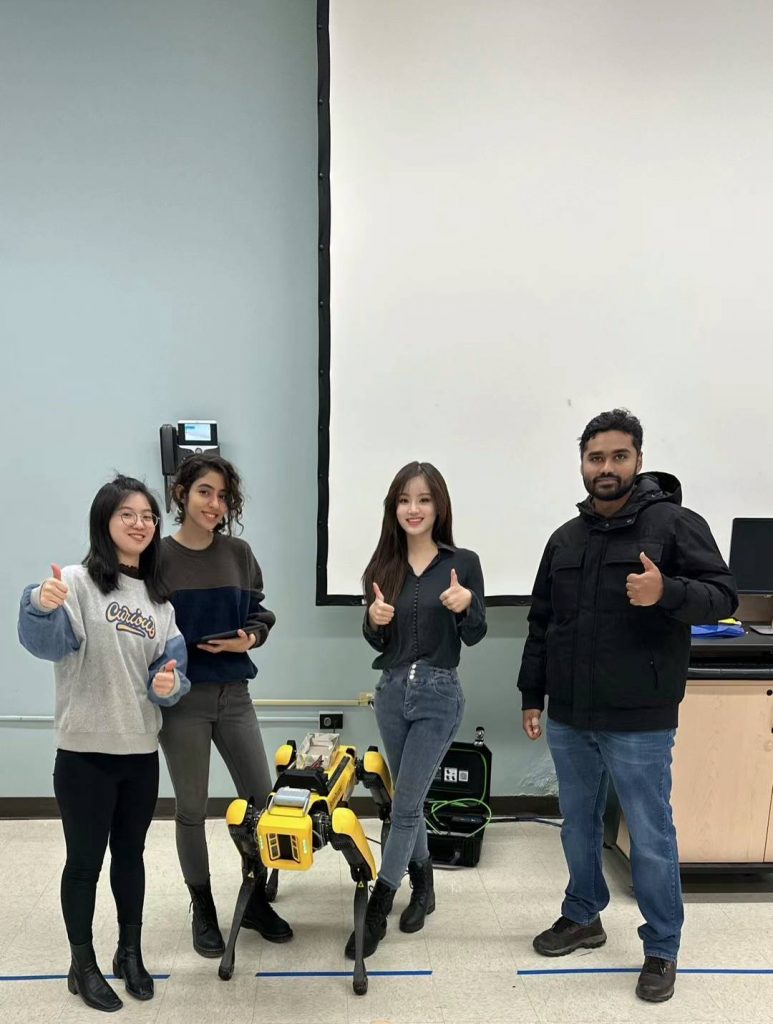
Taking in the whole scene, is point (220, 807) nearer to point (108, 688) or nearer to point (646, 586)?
point (108, 688)

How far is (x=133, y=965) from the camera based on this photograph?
1.92 m

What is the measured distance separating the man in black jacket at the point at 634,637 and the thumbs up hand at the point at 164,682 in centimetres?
105

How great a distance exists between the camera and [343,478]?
2699 millimetres

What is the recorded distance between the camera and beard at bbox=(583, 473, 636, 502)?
6.17 feet

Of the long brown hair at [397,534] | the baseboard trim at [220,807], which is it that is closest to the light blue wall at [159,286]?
the baseboard trim at [220,807]

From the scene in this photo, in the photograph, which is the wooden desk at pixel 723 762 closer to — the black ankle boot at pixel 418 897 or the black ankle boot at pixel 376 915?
the black ankle boot at pixel 418 897

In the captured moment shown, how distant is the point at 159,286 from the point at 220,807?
6.90ft

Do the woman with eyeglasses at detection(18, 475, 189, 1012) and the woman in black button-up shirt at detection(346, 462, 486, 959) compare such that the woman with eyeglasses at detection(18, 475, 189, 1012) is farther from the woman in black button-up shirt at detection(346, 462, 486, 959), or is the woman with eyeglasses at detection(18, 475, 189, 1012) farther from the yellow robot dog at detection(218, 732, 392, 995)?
the woman in black button-up shirt at detection(346, 462, 486, 959)

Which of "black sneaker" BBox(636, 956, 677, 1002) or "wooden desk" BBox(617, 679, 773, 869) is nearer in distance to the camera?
"black sneaker" BBox(636, 956, 677, 1002)

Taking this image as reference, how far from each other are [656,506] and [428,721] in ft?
2.86

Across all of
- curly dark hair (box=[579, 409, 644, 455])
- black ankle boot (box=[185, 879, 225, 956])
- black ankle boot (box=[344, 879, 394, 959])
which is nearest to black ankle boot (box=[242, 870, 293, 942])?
black ankle boot (box=[185, 879, 225, 956])

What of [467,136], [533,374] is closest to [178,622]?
[533,374]

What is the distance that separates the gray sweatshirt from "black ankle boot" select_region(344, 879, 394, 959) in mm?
821

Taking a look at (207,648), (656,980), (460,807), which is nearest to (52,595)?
(207,648)
